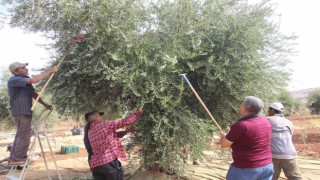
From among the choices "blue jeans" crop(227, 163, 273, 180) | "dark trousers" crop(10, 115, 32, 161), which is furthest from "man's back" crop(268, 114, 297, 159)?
"dark trousers" crop(10, 115, 32, 161)

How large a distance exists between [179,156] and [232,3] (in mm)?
3463

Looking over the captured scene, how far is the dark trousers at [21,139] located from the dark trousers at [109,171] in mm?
1279

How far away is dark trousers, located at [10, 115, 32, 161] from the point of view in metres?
5.93

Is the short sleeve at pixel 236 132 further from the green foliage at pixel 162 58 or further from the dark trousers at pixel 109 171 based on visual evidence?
the dark trousers at pixel 109 171

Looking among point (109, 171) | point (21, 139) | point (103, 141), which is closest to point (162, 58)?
point (103, 141)

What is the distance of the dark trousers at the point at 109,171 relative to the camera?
579 cm

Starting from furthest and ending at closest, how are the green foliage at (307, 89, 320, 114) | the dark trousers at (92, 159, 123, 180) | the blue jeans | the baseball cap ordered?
the green foliage at (307, 89, 320, 114), the baseball cap, the dark trousers at (92, 159, 123, 180), the blue jeans

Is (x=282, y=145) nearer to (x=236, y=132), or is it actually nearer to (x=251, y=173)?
(x=251, y=173)

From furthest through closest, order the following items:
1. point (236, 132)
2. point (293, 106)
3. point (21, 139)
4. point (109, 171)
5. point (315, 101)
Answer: point (293, 106) → point (315, 101) → point (21, 139) → point (109, 171) → point (236, 132)

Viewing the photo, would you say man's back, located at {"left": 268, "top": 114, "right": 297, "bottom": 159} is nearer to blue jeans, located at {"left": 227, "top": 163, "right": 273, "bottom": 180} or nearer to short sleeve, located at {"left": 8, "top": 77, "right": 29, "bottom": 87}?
blue jeans, located at {"left": 227, "top": 163, "right": 273, "bottom": 180}

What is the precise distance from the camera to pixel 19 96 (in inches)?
239

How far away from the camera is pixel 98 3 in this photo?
632 centimetres

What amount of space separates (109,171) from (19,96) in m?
2.08

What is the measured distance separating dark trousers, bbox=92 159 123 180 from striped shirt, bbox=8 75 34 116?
1.61 m
